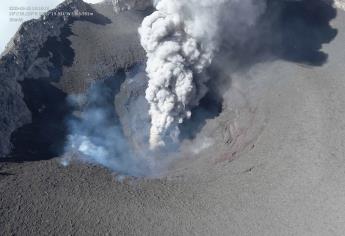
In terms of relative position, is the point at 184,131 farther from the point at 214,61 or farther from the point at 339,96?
the point at 339,96

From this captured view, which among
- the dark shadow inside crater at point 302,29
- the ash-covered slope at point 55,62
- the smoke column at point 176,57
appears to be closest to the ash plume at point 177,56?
the smoke column at point 176,57

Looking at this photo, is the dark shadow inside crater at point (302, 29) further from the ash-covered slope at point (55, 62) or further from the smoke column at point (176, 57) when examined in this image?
the ash-covered slope at point (55, 62)

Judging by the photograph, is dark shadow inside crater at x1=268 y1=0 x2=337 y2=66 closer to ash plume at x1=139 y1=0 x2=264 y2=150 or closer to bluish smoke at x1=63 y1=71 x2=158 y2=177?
ash plume at x1=139 y1=0 x2=264 y2=150

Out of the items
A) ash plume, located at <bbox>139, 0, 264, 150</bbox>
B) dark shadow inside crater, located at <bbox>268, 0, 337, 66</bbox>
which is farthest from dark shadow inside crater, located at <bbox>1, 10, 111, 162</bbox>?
dark shadow inside crater, located at <bbox>268, 0, 337, 66</bbox>

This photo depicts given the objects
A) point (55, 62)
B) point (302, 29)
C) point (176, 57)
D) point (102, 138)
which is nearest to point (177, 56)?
point (176, 57)

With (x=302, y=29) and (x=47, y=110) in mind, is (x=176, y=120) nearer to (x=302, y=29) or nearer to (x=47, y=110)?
(x=47, y=110)

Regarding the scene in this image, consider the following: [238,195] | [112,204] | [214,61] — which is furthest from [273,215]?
[214,61]
